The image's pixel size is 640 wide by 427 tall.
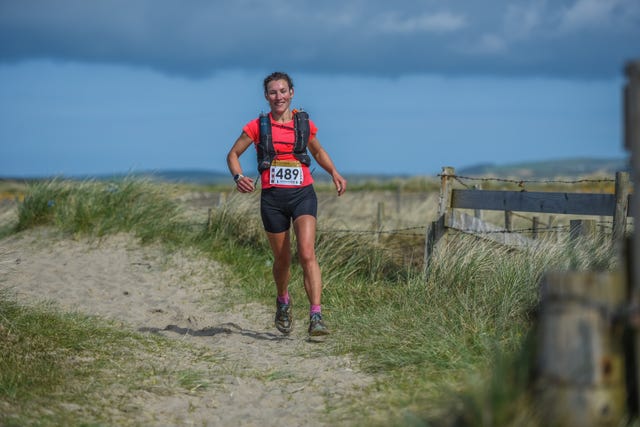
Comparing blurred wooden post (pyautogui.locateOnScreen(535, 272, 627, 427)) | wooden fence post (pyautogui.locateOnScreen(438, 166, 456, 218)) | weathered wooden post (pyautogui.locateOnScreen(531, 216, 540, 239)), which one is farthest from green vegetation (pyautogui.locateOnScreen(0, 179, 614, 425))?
weathered wooden post (pyautogui.locateOnScreen(531, 216, 540, 239))

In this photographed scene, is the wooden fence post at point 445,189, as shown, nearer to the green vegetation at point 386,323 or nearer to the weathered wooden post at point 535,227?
the green vegetation at point 386,323

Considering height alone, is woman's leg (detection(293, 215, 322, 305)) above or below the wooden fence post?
below

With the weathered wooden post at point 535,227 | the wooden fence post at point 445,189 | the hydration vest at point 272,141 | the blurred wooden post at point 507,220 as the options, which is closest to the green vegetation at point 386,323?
the wooden fence post at point 445,189

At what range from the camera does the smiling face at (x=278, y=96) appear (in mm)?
6836

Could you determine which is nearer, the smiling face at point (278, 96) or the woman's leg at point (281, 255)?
the smiling face at point (278, 96)

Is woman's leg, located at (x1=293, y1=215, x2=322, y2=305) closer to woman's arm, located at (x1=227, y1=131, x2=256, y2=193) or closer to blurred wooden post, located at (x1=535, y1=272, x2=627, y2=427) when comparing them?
woman's arm, located at (x1=227, y1=131, x2=256, y2=193)

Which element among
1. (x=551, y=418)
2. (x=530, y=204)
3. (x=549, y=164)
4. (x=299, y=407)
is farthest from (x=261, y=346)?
(x=549, y=164)

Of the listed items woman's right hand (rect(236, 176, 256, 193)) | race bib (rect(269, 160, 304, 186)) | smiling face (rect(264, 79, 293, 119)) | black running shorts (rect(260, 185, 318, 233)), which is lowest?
black running shorts (rect(260, 185, 318, 233))

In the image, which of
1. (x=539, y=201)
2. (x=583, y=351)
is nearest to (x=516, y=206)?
(x=539, y=201)

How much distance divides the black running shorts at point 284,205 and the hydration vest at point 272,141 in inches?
9.5

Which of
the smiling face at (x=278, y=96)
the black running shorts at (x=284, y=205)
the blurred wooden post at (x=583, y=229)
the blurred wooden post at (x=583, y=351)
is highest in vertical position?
the smiling face at (x=278, y=96)

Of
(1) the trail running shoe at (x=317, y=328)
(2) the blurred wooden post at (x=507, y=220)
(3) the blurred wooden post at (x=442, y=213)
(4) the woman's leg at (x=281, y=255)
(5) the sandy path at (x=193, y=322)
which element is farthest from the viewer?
(2) the blurred wooden post at (x=507, y=220)

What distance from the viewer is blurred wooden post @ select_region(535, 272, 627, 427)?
3.45 metres

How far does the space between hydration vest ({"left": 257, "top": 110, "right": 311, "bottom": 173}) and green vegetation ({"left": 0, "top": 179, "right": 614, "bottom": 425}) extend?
64.2 inches
